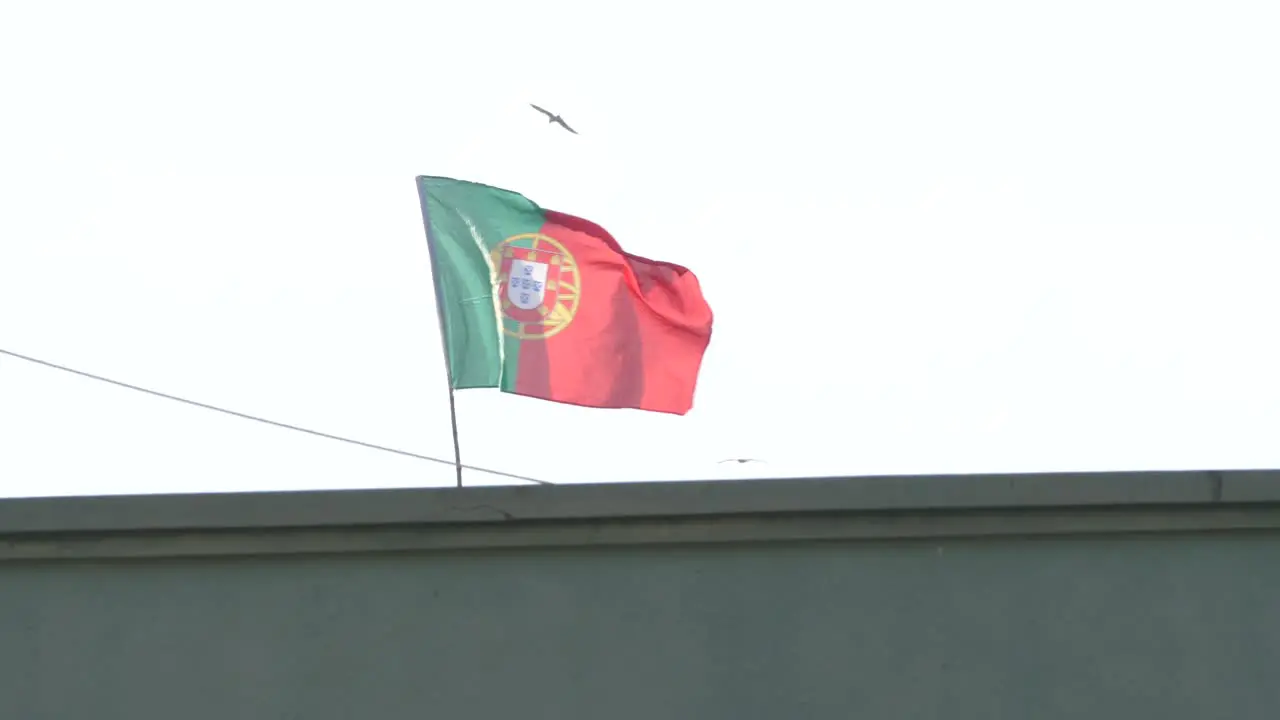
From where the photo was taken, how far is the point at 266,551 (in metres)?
4.81

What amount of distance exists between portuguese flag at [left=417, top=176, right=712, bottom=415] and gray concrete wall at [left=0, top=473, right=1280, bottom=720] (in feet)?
15.6

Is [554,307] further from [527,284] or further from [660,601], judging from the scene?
[660,601]

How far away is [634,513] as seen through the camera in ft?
15.7

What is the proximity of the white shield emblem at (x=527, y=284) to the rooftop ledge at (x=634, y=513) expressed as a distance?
5013mm

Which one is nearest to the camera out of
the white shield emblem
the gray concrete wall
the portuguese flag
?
the gray concrete wall

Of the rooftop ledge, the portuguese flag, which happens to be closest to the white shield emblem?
the portuguese flag

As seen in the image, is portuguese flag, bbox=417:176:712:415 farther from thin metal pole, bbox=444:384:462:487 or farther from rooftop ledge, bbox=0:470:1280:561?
rooftop ledge, bbox=0:470:1280:561

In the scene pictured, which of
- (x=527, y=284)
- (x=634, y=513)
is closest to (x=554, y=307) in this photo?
(x=527, y=284)

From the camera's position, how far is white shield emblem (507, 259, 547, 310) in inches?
385

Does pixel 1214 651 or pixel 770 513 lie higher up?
pixel 770 513

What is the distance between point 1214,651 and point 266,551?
9.80 feet

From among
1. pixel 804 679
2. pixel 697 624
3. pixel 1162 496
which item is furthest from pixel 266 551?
pixel 1162 496

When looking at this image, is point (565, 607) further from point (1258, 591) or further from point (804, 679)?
point (1258, 591)

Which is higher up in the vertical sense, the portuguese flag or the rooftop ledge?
the portuguese flag
